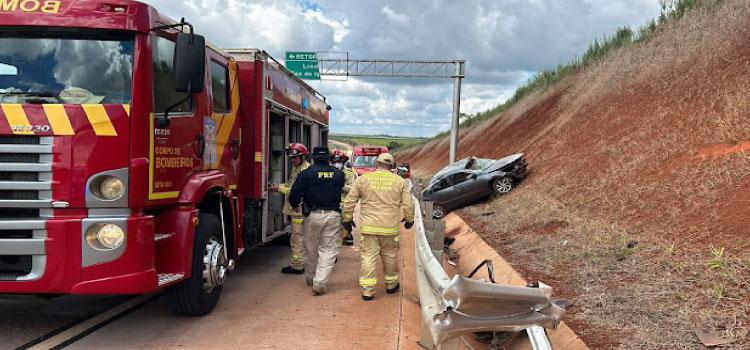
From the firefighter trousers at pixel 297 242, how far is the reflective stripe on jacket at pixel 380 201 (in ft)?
3.84

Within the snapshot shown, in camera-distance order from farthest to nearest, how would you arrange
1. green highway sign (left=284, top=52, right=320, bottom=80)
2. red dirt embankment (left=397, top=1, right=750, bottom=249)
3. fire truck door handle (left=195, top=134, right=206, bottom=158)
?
green highway sign (left=284, top=52, right=320, bottom=80)
red dirt embankment (left=397, top=1, right=750, bottom=249)
fire truck door handle (left=195, top=134, right=206, bottom=158)

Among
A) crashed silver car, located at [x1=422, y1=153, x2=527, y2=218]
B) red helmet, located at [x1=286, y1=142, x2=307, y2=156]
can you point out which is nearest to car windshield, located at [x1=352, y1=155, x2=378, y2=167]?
crashed silver car, located at [x1=422, y1=153, x2=527, y2=218]

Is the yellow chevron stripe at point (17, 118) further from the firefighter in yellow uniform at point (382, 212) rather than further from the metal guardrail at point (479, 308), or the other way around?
the firefighter in yellow uniform at point (382, 212)

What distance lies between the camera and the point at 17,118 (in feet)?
13.2

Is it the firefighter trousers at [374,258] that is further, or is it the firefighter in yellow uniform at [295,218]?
the firefighter in yellow uniform at [295,218]

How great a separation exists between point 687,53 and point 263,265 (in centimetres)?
1141

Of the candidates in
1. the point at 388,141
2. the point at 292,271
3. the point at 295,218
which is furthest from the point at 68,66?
the point at 388,141

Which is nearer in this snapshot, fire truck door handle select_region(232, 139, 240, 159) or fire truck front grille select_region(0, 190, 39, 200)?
fire truck front grille select_region(0, 190, 39, 200)

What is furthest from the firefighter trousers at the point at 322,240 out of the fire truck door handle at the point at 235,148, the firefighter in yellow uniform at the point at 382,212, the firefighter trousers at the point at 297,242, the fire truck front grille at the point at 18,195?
the fire truck front grille at the point at 18,195

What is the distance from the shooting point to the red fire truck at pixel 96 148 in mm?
4051

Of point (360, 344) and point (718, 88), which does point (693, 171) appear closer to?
point (718, 88)

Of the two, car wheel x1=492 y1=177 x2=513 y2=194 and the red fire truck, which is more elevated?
the red fire truck

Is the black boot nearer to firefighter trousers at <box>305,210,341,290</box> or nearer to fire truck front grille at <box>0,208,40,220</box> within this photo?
firefighter trousers at <box>305,210,341,290</box>

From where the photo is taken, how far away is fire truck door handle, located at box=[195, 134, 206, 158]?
17.4 ft
